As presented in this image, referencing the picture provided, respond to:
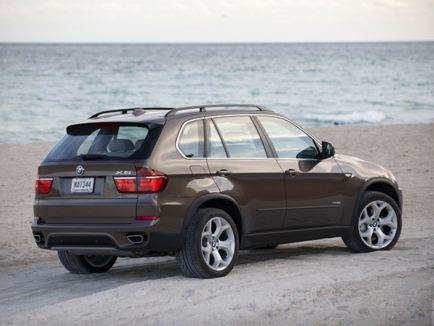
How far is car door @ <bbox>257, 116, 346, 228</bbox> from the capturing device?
10250 mm

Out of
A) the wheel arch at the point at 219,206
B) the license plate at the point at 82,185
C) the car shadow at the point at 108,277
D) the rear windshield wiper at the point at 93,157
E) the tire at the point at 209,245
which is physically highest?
the rear windshield wiper at the point at 93,157

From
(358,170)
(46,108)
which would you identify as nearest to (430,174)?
(358,170)

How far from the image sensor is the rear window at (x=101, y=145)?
9.20 m

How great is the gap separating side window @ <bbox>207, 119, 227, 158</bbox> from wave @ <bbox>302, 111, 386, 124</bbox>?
3588 centimetres

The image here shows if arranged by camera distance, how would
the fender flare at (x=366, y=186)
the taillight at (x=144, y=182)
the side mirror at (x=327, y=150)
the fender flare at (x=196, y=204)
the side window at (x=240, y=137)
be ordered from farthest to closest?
the fender flare at (x=366, y=186) → the side mirror at (x=327, y=150) → the side window at (x=240, y=137) → the fender flare at (x=196, y=204) → the taillight at (x=144, y=182)

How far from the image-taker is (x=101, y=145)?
9500 millimetres

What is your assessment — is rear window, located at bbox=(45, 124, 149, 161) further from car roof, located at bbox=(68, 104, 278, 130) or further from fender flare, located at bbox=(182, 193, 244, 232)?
fender flare, located at bbox=(182, 193, 244, 232)

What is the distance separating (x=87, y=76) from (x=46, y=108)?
103 feet

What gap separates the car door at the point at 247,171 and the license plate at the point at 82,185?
105cm

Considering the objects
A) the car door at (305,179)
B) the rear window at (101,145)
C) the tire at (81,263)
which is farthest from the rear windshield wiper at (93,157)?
the car door at (305,179)

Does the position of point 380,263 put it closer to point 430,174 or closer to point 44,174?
point 44,174

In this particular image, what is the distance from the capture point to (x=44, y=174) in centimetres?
948

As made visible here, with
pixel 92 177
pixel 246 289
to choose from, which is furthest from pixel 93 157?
pixel 246 289

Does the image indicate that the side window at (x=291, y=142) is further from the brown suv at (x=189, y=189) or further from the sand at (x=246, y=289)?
the sand at (x=246, y=289)
